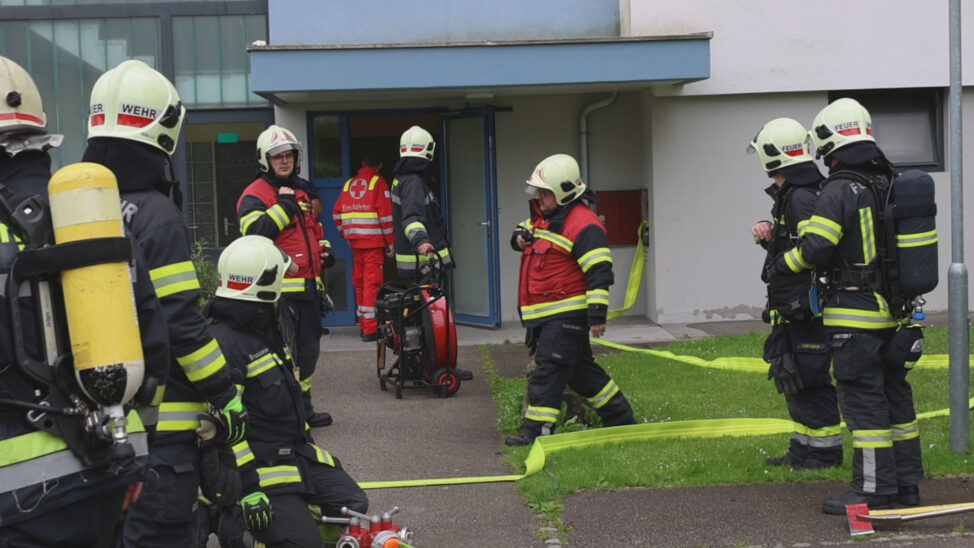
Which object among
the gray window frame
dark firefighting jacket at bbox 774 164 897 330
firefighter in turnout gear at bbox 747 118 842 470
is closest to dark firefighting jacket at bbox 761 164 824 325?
firefighter in turnout gear at bbox 747 118 842 470

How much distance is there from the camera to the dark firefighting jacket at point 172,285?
12.4 feet

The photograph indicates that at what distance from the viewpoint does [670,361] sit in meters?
9.97

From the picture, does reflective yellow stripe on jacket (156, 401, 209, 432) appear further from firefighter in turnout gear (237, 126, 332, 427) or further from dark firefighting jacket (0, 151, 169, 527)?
firefighter in turnout gear (237, 126, 332, 427)

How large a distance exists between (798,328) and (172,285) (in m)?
3.87

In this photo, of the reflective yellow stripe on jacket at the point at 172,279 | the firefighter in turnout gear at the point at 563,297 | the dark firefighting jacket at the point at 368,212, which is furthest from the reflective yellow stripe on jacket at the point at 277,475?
the dark firefighting jacket at the point at 368,212

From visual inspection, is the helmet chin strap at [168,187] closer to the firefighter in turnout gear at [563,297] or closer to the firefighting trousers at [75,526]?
the firefighting trousers at [75,526]

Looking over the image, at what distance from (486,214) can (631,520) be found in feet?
22.8

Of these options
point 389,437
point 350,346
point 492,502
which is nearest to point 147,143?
point 492,502

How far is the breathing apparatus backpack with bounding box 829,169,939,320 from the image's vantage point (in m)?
5.37

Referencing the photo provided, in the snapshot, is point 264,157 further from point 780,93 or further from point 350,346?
point 780,93

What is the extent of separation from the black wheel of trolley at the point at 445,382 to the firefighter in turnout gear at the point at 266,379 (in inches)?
155

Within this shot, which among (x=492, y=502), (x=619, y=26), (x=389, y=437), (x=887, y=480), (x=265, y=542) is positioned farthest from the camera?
(x=619, y=26)

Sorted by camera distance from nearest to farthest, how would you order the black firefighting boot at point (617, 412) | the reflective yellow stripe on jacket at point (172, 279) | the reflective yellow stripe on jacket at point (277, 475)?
the reflective yellow stripe on jacket at point (172, 279), the reflective yellow stripe on jacket at point (277, 475), the black firefighting boot at point (617, 412)

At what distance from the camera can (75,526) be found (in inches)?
122
